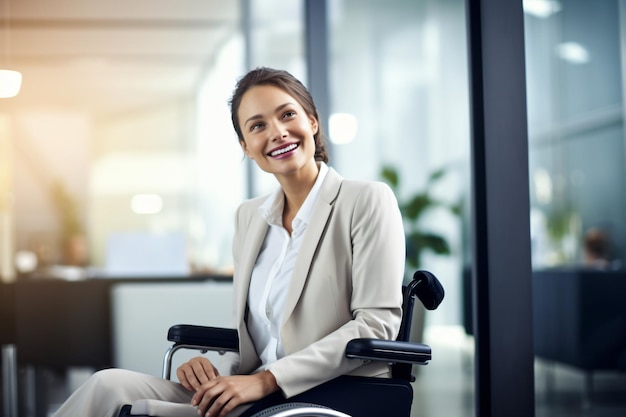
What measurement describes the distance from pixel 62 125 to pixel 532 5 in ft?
18.9

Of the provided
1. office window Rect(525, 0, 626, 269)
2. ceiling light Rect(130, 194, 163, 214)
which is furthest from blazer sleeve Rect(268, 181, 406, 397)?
ceiling light Rect(130, 194, 163, 214)

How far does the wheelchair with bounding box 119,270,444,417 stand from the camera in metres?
1.60

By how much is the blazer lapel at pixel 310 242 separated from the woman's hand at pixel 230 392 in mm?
183

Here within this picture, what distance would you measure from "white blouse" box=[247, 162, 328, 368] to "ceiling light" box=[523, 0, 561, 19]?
1.11 m

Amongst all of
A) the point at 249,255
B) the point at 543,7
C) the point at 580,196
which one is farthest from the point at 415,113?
the point at 249,255

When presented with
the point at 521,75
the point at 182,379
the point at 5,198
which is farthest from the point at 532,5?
the point at 5,198

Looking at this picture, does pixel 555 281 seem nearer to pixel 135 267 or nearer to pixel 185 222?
pixel 135 267

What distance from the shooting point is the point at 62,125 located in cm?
756

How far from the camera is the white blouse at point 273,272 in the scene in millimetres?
1920

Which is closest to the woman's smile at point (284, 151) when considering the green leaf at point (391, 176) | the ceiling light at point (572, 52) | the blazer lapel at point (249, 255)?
the blazer lapel at point (249, 255)

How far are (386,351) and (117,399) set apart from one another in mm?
602

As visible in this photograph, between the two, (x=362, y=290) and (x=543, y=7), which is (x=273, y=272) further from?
(x=543, y=7)

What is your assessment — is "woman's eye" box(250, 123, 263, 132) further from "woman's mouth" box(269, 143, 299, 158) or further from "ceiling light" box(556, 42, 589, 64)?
"ceiling light" box(556, 42, 589, 64)

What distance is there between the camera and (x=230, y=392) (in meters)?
1.64
